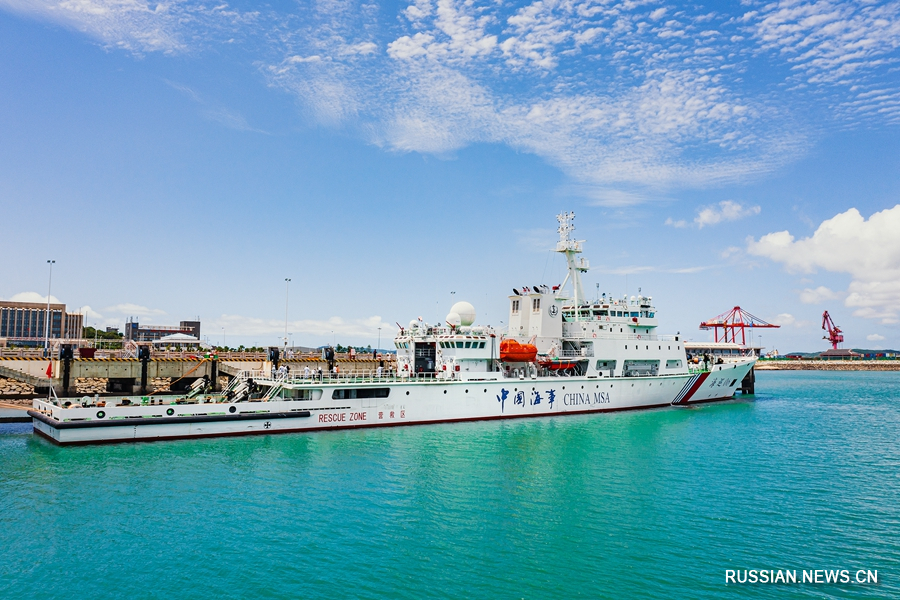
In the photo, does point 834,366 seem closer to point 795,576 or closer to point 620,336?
point 620,336

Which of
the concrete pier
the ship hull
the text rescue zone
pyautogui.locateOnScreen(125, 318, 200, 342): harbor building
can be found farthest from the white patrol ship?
pyautogui.locateOnScreen(125, 318, 200, 342): harbor building

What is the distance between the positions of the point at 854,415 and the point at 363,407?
38433 mm

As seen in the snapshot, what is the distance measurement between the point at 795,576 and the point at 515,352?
2256cm

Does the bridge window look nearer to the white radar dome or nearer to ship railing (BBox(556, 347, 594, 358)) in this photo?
the white radar dome

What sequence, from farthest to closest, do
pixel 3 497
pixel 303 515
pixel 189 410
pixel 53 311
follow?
pixel 53 311, pixel 189 410, pixel 3 497, pixel 303 515

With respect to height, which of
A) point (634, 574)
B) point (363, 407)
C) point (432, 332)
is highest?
point (432, 332)

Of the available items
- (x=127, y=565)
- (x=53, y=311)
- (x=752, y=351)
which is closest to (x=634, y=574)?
(x=127, y=565)

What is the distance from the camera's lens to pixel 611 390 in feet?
127

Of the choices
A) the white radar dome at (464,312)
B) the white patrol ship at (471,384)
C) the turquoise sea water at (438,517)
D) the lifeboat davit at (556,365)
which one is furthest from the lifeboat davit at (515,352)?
the turquoise sea water at (438,517)

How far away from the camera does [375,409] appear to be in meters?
31.1

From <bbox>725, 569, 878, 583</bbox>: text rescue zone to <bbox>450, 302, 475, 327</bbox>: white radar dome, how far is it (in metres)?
24.0

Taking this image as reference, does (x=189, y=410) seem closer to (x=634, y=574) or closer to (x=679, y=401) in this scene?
(x=634, y=574)

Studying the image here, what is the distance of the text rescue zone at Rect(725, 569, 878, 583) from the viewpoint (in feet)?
42.5

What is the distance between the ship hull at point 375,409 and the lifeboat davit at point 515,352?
1.46m
